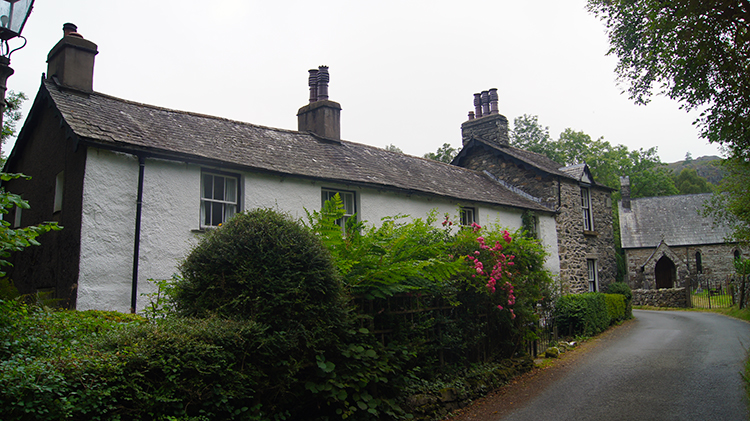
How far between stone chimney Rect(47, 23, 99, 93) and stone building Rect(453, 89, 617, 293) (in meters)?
15.8

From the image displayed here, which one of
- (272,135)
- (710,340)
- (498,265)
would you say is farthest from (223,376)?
(710,340)

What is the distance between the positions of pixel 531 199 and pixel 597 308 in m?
6.59

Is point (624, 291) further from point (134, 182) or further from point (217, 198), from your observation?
point (134, 182)

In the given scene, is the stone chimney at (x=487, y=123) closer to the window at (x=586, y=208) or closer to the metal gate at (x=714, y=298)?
the window at (x=586, y=208)

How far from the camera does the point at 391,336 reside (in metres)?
7.37

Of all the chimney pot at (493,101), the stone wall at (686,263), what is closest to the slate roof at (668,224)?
the stone wall at (686,263)

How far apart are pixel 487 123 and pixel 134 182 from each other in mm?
17982

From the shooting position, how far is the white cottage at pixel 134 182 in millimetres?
9602

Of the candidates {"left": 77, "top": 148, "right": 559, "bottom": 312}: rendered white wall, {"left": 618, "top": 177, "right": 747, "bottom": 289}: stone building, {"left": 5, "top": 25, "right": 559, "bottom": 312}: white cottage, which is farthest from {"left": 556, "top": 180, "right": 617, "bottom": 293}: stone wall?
{"left": 77, "top": 148, "right": 559, "bottom": 312}: rendered white wall

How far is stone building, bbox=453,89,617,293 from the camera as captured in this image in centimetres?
2161

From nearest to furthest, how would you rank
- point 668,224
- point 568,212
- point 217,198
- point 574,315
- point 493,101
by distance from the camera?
point 217,198 → point 574,315 → point 568,212 → point 493,101 → point 668,224

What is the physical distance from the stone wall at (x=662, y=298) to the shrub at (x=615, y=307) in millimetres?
10406

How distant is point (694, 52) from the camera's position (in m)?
8.60

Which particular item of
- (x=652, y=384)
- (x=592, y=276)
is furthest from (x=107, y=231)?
(x=592, y=276)
